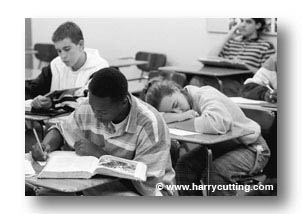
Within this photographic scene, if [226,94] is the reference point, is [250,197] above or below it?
below

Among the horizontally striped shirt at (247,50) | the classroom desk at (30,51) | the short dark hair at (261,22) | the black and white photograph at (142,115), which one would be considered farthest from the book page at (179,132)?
the classroom desk at (30,51)

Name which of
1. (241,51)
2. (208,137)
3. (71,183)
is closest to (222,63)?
(241,51)

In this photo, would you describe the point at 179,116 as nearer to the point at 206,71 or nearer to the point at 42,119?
the point at 206,71

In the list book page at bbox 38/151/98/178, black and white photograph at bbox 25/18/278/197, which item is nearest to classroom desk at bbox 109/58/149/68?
black and white photograph at bbox 25/18/278/197

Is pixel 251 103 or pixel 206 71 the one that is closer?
pixel 206 71

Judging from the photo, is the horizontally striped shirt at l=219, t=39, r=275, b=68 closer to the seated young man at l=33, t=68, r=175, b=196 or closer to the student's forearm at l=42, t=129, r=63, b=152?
the seated young man at l=33, t=68, r=175, b=196

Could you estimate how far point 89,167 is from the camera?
3.02 metres

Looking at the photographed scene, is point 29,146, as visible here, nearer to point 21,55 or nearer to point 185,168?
point 21,55

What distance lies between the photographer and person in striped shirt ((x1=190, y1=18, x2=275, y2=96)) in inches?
138

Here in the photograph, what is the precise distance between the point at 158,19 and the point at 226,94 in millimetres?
616

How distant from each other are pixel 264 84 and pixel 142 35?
0.68 m

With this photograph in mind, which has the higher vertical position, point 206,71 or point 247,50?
point 247,50

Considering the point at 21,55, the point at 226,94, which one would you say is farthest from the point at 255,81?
the point at 21,55

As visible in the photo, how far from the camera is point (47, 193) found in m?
3.26
